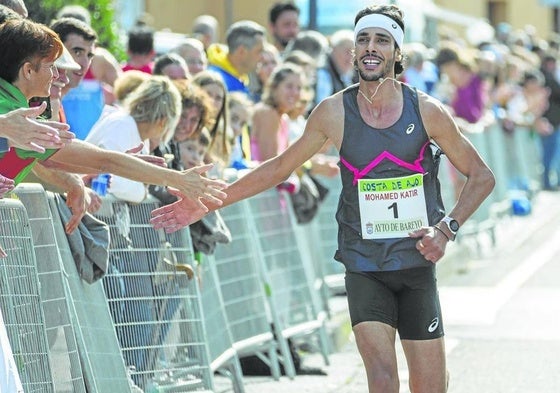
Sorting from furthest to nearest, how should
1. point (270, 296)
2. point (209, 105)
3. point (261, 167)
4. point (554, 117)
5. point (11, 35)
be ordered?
point (554, 117)
point (270, 296)
point (209, 105)
point (261, 167)
point (11, 35)

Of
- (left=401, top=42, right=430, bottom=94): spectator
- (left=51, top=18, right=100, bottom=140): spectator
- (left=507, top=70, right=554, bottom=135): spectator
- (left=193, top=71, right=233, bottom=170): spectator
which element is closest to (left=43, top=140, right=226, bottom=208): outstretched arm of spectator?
(left=51, top=18, right=100, bottom=140): spectator

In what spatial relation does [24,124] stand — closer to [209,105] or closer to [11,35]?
[11,35]

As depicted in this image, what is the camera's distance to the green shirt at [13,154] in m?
5.80

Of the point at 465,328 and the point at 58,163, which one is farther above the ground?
the point at 58,163

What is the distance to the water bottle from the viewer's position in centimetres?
792

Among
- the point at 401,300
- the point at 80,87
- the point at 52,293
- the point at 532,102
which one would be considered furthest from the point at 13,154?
the point at 532,102

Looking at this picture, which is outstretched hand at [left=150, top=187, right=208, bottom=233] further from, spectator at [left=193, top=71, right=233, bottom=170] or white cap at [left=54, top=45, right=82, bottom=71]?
spectator at [left=193, top=71, right=233, bottom=170]

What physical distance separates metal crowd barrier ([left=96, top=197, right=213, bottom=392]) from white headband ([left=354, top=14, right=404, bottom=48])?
64.1 inches

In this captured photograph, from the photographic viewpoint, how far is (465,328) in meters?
12.2

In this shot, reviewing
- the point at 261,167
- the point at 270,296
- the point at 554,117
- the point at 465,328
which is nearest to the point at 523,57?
the point at 554,117

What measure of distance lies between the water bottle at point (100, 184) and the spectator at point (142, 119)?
0.17 meters

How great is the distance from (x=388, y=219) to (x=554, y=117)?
21.0 m

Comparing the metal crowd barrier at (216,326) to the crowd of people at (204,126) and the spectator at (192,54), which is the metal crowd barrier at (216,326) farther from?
the spectator at (192,54)

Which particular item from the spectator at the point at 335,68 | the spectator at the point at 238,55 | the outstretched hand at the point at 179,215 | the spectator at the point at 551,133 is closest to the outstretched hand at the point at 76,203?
the outstretched hand at the point at 179,215
